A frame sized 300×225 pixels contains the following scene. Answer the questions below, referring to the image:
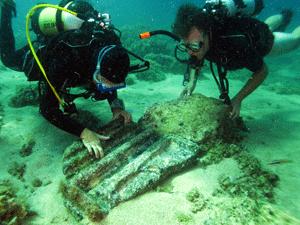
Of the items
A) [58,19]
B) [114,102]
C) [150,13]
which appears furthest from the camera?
[150,13]

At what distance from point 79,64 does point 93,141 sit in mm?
1373

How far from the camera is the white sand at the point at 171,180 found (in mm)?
3805

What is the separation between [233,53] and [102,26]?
2668 millimetres

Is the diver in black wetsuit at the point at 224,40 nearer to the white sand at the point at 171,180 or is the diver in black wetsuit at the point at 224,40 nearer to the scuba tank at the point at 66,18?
the white sand at the point at 171,180

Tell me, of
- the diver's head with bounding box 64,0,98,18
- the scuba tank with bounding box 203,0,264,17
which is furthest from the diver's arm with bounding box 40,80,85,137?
the scuba tank with bounding box 203,0,264,17

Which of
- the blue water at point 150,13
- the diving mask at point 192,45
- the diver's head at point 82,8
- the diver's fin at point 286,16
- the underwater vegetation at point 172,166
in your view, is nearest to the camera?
the underwater vegetation at point 172,166

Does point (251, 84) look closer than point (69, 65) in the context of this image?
No

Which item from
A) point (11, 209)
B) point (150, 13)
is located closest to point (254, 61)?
point (11, 209)

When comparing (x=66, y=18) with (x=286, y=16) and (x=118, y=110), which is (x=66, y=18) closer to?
(x=118, y=110)

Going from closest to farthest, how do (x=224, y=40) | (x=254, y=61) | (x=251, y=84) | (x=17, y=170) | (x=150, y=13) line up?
1. (x=17, y=170)
2. (x=224, y=40)
3. (x=254, y=61)
4. (x=251, y=84)
5. (x=150, y=13)

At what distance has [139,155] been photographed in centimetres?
461

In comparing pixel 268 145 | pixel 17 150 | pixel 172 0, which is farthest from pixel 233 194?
pixel 172 0

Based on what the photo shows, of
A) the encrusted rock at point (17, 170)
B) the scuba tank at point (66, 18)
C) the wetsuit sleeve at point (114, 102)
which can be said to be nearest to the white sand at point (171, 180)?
the encrusted rock at point (17, 170)

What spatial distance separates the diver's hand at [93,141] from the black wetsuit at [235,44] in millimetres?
2877
